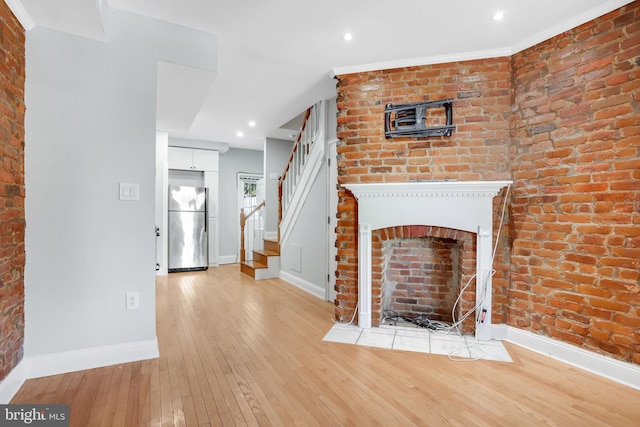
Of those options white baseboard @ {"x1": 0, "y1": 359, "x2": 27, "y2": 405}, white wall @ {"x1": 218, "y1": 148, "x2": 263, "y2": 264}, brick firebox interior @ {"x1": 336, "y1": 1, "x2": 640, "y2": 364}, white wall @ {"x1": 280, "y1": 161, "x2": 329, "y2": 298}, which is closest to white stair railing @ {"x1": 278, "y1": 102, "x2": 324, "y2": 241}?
white wall @ {"x1": 280, "y1": 161, "x2": 329, "y2": 298}

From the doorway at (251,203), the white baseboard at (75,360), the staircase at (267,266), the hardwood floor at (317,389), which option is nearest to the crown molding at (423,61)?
the hardwood floor at (317,389)

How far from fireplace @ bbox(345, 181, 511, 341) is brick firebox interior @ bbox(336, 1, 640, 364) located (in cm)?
13

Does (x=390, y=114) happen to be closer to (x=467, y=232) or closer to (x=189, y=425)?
(x=467, y=232)

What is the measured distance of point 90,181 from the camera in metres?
2.21

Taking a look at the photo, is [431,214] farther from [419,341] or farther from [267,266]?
[267,266]

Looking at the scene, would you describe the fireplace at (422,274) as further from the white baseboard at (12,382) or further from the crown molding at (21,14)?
the crown molding at (21,14)

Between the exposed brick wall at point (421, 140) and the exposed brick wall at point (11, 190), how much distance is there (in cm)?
242

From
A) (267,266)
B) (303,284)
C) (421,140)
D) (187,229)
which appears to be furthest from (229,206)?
(421,140)

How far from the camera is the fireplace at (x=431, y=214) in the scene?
2.72 m

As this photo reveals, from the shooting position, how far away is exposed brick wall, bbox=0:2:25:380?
5.79 ft

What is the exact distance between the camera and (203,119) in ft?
15.8

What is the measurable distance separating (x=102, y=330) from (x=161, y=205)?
3.76 meters

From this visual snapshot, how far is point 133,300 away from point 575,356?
10.9ft

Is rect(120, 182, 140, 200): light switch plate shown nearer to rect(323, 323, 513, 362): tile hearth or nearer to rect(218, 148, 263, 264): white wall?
rect(323, 323, 513, 362): tile hearth
